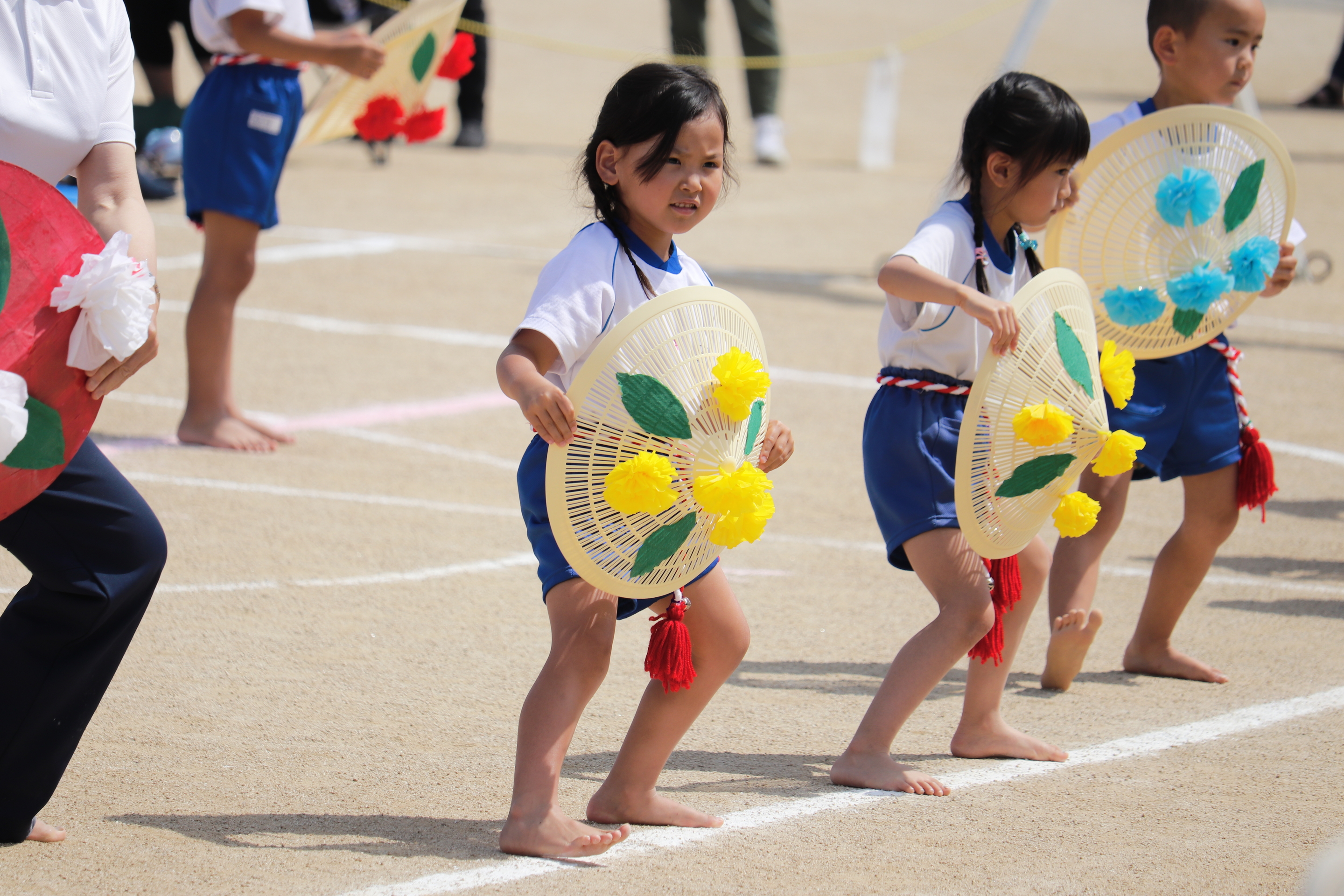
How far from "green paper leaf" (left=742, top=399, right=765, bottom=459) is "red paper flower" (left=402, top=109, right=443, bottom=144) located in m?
3.95

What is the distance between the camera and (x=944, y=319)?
3693mm

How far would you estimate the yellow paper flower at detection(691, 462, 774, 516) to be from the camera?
10.0 feet

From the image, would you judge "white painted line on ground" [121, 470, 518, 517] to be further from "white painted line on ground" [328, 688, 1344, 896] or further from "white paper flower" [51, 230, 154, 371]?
"white paper flower" [51, 230, 154, 371]

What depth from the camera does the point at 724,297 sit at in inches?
124

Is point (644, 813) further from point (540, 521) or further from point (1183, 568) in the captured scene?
point (1183, 568)

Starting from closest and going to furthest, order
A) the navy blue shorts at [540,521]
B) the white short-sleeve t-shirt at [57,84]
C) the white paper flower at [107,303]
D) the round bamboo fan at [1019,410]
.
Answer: the white paper flower at [107,303]
the white short-sleeve t-shirt at [57,84]
the navy blue shorts at [540,521]
the round bamboo fan at [1019,410]

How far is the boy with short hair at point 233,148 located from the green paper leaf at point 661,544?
3.69m

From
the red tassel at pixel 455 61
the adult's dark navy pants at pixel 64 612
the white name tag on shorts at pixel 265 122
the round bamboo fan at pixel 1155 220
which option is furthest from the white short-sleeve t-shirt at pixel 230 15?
the adult's dark navy pants at pixel 64 612

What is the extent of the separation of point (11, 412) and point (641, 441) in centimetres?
114

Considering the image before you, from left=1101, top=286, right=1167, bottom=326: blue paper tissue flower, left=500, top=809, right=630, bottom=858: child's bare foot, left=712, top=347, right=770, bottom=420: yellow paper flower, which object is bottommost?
left=500, top=809, right=630, bottom=858: child's bare foot

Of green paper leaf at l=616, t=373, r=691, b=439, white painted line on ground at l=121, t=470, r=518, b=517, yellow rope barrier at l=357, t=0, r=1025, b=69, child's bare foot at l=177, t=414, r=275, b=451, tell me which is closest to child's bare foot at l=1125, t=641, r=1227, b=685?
green paper leaf at l=616, t=373, r=691, b=439

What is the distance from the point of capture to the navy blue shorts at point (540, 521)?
125 inches

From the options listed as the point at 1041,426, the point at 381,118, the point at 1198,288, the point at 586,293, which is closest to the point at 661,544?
the point at 586,293

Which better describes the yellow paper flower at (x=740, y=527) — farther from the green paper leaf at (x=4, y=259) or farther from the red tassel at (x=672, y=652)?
the green paper leaf at (x=4, y=259)
